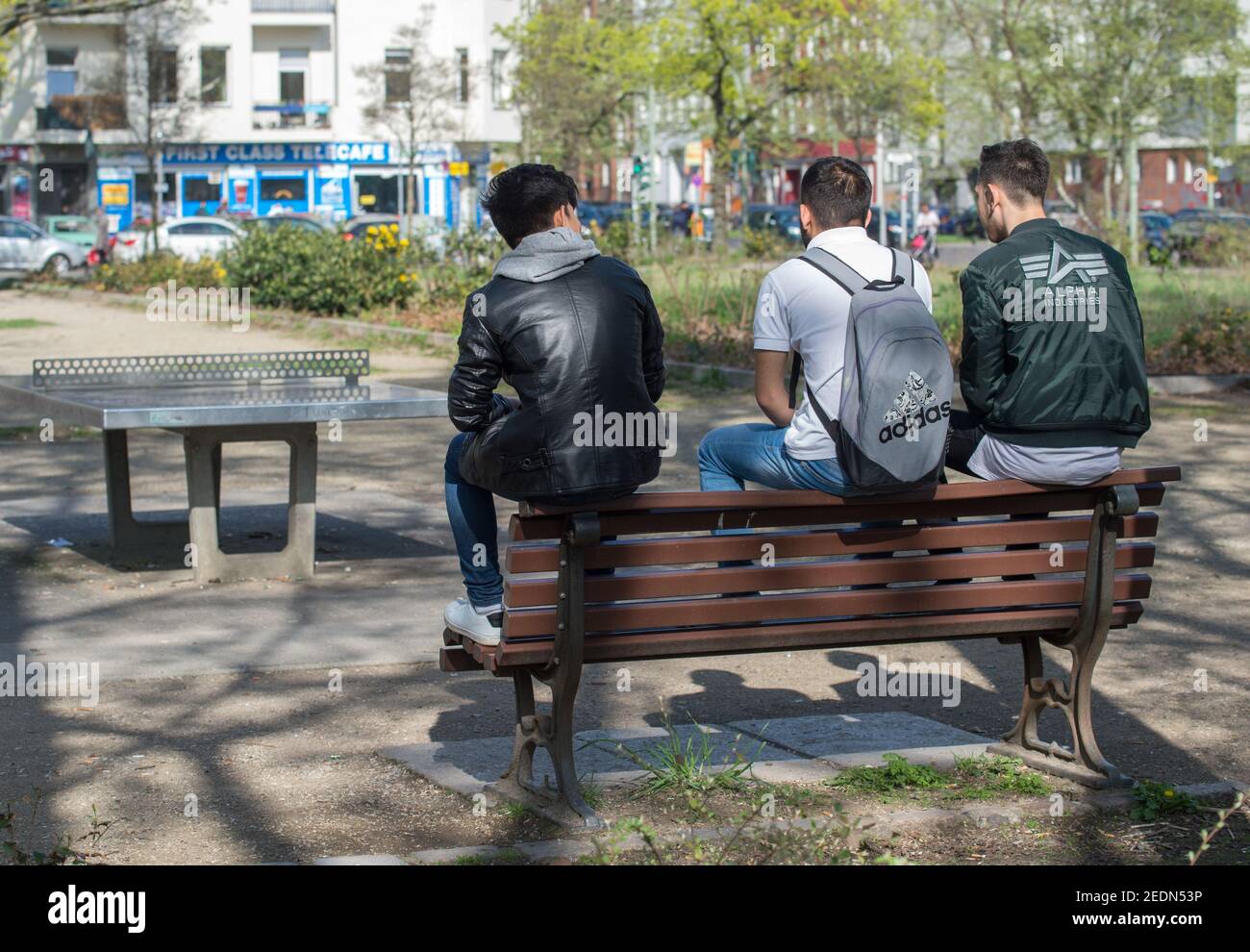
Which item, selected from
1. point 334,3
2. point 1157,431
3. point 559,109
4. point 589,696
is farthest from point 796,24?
point 589,696

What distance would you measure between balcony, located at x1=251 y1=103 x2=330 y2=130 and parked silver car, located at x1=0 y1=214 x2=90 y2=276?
21.6 m

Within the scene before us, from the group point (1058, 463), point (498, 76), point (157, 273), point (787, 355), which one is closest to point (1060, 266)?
point (1058, 463)

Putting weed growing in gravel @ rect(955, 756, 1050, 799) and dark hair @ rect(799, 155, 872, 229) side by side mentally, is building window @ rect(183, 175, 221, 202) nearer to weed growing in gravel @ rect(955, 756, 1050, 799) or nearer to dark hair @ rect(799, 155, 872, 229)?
dark hair @ rect(799, 155, 872, 229)

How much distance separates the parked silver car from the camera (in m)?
38.5

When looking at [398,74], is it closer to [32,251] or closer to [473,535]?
[32,251]

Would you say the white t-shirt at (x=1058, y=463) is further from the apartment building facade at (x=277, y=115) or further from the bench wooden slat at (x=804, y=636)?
the apartment building facade at (x=277, y=115)

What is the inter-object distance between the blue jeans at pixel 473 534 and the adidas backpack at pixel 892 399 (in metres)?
0.98

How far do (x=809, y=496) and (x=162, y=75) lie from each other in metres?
49.4

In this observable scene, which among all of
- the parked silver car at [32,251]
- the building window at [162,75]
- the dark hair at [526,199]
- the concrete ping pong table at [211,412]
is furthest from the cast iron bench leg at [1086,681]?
the building window at [162,75]

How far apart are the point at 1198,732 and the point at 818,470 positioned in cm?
190

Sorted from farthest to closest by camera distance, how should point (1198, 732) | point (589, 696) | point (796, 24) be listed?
point (796, 24), point (589, 696), point (1198, 732)

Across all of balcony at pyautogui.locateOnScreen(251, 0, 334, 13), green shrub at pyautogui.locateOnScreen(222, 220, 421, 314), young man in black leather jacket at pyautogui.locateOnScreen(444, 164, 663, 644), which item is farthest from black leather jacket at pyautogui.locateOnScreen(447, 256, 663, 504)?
balcony at pyautogui.locateOnScreen(251, 0, 334, 13)
